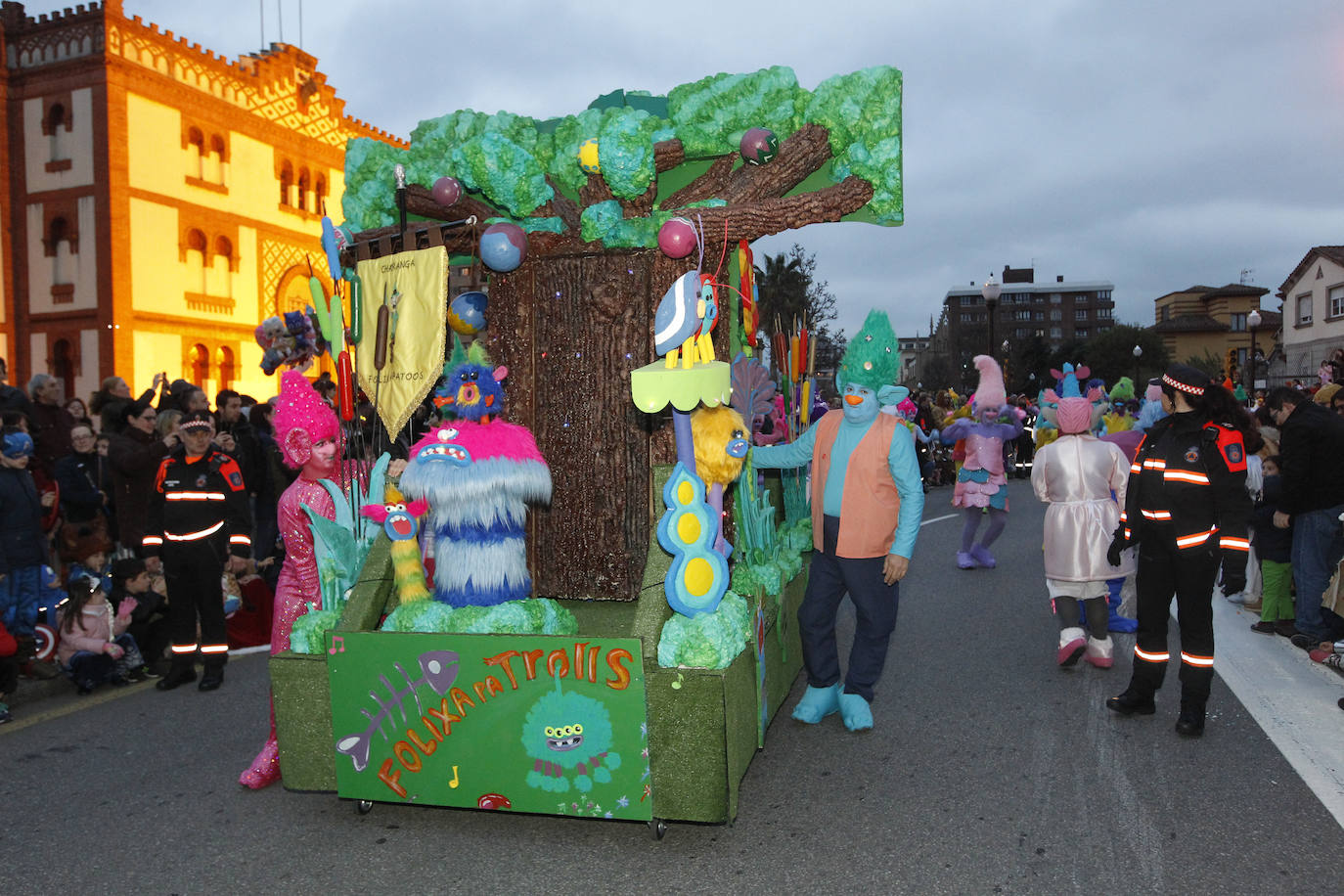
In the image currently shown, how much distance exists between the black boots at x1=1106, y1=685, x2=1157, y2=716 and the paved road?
0.09m

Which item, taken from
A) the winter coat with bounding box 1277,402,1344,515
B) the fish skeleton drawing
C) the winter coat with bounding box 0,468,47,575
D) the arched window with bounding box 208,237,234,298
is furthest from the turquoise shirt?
the arched window with bounding box 208,237,234,298

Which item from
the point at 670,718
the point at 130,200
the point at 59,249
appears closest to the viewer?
the point at 670,718

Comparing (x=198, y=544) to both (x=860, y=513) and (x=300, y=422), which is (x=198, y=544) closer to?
(x=300, y=422)

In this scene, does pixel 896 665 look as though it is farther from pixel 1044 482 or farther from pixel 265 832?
pixel 265 832

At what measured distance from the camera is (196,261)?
21688 millimetres

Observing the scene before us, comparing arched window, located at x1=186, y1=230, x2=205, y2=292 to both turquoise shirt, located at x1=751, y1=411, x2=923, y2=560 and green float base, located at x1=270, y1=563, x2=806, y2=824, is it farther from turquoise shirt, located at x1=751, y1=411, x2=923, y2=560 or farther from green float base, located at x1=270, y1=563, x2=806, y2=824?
turquoise shirt, located at x1=751, y1=411, x2=923, y2=560

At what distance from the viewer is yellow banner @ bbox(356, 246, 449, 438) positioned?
471cm

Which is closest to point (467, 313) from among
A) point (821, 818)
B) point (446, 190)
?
point (446, 190)

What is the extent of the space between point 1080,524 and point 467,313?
3.99 metres

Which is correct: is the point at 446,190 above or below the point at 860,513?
above

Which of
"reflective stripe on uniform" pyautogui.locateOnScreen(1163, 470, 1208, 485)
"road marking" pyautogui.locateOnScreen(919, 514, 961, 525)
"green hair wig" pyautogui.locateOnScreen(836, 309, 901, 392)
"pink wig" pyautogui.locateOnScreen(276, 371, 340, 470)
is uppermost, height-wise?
"green hair wig" pyautogui.locateOnScreen(836, 309, 901, 392)

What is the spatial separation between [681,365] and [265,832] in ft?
8.31

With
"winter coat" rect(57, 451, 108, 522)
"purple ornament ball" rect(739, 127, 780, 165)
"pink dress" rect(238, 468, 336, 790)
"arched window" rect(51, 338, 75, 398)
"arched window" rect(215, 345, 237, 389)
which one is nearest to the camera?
"pink dress" rect(238, 468, 336, 790)

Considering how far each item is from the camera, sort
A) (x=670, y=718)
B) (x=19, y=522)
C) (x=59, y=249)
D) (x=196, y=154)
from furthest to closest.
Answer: (x=196, y=154)
(x=59, y=249)
(x=19, y=522)
(x=670, y=718)
